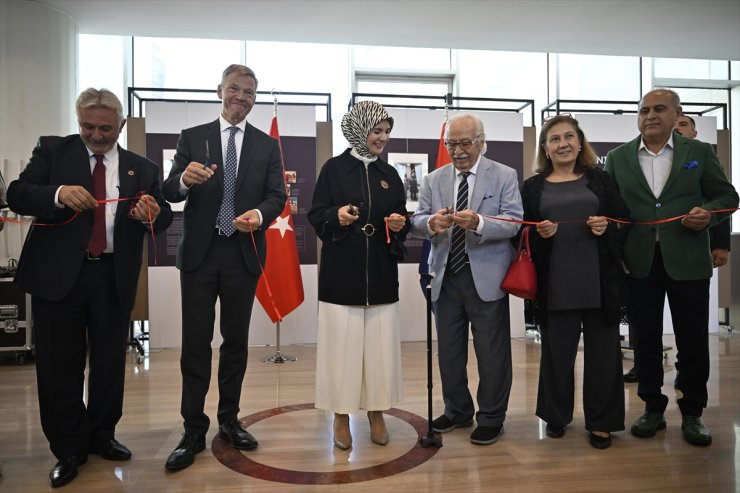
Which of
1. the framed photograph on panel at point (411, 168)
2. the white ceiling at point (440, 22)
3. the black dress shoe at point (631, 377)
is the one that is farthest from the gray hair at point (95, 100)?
the black dress shoe at point (631, 377)

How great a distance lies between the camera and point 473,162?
2.91 metres

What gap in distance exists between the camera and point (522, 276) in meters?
2.71

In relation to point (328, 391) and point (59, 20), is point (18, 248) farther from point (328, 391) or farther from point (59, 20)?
point (328, 391)

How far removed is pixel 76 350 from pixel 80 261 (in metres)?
0.45

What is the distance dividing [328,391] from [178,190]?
1305 millimetres

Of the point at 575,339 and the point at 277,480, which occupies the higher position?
the point at 575,339

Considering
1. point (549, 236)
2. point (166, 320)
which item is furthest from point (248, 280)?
point (166, 320)

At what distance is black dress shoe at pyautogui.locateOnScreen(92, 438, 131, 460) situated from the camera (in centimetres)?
263

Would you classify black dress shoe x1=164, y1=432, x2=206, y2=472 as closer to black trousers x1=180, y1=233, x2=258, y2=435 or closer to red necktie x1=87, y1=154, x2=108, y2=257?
black trousers x1=180, y1=233, x2=258, y2=435

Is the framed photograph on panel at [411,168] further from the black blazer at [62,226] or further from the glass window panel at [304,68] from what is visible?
the black blazer at [62,226]

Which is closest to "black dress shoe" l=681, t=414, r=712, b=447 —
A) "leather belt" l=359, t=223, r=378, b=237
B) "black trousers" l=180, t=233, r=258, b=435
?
"leather belt" l=359, t=223, r=378, b=237

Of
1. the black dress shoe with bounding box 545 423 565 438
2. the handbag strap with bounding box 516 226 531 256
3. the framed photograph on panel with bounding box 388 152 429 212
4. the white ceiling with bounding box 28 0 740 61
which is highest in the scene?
the white ceiling with bounding box 28 0 740 61

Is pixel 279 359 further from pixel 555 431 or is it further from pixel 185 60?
pixel 185 60

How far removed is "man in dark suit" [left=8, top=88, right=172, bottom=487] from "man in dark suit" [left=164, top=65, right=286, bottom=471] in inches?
9.9
